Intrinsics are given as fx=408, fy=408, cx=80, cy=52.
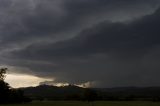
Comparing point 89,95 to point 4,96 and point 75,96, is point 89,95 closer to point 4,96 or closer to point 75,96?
point 75,96

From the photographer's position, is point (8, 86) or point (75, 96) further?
point (75, 96)

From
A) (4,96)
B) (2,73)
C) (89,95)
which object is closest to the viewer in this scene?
(4,96)

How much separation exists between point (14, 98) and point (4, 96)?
17.0ft

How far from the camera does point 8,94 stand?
148 m

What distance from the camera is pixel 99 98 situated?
7283 inches

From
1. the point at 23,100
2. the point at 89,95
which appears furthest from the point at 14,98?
the point at 89,95

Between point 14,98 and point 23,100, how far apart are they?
Answer: 382 centimetres

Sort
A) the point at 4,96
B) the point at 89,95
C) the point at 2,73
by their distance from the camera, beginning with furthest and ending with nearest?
1. the point at 89,95
2. the point at 2,73
3. the point at 4,96

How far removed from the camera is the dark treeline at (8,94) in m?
146

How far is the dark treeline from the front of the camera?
146 meters

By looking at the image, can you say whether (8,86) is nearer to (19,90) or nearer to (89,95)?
(19,90)

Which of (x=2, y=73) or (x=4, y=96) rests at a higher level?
(x=2, y=73)

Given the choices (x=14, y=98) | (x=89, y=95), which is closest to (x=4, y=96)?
(x=14, y=98)

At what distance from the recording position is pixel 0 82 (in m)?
151
